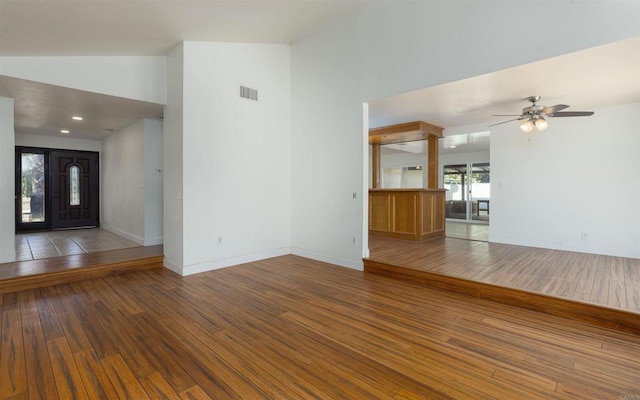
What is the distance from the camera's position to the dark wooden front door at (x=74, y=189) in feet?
25.2

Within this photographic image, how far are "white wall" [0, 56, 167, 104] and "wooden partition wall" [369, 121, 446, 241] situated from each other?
14.9ft

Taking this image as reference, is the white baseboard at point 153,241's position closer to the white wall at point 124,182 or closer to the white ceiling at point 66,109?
the white wall at point 124,182

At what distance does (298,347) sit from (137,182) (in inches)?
215

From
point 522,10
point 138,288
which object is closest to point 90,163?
point 138,288

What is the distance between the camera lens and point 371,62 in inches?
171

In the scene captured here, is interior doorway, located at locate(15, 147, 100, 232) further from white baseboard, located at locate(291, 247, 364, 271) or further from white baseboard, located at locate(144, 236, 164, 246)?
white baseboard, located at locate(291, 247, 364, 271)

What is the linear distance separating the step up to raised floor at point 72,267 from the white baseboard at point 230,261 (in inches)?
32.9

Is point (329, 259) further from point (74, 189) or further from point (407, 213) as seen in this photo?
point (74, 189)

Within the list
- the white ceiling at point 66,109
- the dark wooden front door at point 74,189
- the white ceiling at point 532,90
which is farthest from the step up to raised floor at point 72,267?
the white ceiling at point 532,90

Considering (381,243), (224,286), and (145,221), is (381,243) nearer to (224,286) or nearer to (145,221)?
(224,286)

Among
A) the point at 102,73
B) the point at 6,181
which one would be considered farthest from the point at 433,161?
the point at 6,181

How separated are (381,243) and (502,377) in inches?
154

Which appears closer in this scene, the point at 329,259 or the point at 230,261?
the point at 230,261

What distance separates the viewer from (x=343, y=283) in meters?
3.93
